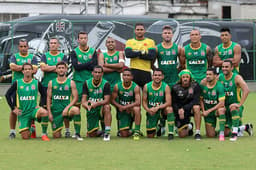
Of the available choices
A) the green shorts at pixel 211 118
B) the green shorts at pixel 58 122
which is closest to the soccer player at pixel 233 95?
the green shorts at pixel 211 118

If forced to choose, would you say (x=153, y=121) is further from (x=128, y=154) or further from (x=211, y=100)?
(x=128, y=154)

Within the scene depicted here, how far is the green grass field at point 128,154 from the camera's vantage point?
28.6 feet

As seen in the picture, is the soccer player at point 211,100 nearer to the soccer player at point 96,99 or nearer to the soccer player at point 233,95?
the soccer player at point 233,95

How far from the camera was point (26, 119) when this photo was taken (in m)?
11.6

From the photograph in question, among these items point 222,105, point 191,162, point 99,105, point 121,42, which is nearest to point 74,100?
point 99,105

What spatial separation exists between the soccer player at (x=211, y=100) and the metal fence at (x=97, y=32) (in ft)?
42.4

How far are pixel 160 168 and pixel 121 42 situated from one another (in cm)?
1666

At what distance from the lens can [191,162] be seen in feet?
29.3

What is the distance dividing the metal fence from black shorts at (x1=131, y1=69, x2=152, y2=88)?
39.9 ft

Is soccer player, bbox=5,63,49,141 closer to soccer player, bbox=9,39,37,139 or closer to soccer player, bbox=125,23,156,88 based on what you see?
soccer player, bbox=9,39,37,139

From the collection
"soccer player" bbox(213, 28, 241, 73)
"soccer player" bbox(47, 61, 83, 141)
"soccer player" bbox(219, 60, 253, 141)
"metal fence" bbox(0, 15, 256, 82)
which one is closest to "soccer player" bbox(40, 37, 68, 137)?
"soccer player" bbox(47, 61, 83, 141)

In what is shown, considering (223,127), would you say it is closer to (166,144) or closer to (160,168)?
(166,144)

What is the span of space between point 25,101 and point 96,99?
1.18m

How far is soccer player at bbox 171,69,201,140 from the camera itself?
1148 centimetres
